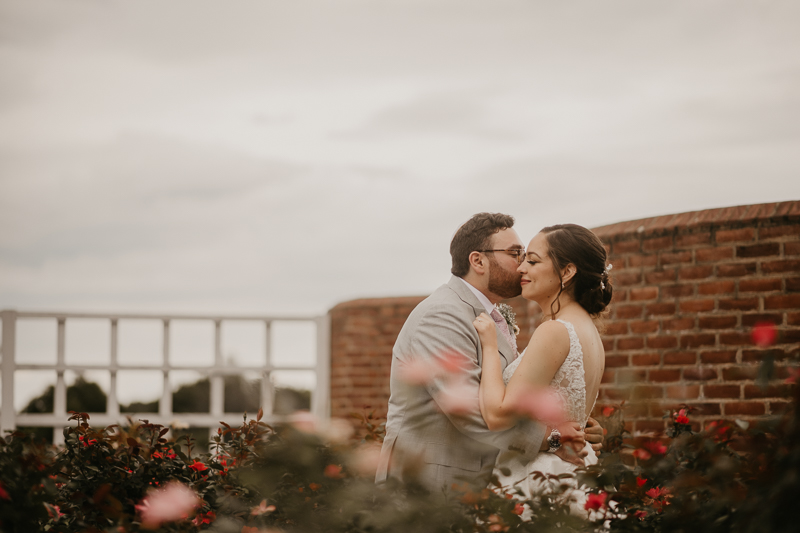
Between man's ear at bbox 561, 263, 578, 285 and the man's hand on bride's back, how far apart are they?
2.37ft

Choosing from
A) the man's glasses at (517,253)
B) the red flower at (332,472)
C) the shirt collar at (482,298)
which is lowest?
the red flower at (332,472)

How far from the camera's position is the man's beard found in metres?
3.45

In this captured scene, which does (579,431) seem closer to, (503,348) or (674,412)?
(503,348)

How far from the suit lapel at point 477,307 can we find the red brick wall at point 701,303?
1.44m

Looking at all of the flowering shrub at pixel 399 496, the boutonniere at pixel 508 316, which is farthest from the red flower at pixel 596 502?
the boutonniere at pixel 508 316

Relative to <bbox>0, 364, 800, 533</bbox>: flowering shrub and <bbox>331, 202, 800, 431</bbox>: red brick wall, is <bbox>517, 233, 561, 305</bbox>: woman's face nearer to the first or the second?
<bbox>0, 364, 800, 533</bbox>: flowering shrub

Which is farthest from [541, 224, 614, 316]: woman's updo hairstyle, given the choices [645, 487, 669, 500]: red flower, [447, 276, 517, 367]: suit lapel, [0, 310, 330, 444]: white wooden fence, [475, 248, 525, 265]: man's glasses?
[0, 310, 330, 444]: white wooden fence

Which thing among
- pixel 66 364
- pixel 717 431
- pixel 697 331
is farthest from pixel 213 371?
pixel 717 431

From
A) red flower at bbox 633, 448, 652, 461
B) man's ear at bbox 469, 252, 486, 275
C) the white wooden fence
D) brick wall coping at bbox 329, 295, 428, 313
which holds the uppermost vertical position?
man's ear at bbox 469, 252, 486, 275

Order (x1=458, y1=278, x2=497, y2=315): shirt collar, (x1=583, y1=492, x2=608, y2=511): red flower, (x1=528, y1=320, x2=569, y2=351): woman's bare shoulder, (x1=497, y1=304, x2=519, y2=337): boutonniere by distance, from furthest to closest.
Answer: (x1=497, y1=304, x2=519, y2=337): boutonniere, (x1=458, y1=278, x2=497, y2=315): shirt collar, (x1=528, y1=320, x2=569, y2=351): woman's bare shoulder, (x1=583, y1=492, x2=608, y2=511): red flower

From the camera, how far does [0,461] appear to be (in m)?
2.28

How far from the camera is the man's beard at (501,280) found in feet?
11.3

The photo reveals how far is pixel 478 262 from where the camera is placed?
11.4 ft

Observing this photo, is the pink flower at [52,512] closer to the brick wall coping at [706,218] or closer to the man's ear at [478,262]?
the man's ear at [478,262]
